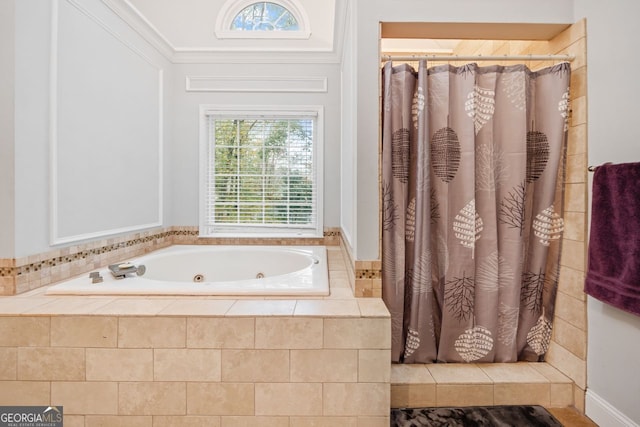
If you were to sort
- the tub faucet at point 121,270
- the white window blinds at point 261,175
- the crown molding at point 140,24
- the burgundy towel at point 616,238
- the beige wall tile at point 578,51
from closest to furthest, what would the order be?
the burgundy towel at point 616,238, the beige wall tile at point 578,51, the tub faucet at point 121,270, the crown molding at point 140,24, the white window blinds at point 261,175

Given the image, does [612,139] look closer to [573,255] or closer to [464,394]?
[573,255]

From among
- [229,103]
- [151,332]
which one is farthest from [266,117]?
[151,332]

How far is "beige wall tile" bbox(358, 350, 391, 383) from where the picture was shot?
1.27 meters

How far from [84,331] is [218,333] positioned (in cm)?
55

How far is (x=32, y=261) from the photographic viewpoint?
1.56 meters

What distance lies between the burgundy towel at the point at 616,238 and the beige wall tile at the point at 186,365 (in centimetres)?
167

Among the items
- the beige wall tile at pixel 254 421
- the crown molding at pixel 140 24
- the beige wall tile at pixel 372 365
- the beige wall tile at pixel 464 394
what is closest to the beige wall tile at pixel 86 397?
the beige wall tile at pixel 254 421

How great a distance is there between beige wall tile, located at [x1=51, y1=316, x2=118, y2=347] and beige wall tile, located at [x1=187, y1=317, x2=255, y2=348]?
0.32 meters

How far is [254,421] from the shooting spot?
4.18 ft

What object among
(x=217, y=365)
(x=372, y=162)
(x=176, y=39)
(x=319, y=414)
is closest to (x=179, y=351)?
(x=217, y=365)

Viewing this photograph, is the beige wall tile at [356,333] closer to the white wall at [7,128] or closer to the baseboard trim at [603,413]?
the baseboard trim at [603,413]

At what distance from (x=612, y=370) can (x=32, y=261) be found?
284cm

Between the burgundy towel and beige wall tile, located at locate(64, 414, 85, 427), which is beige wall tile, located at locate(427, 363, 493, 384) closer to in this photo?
the burgundy towel

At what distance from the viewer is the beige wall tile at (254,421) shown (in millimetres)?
1271
